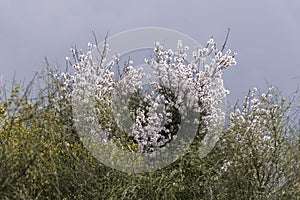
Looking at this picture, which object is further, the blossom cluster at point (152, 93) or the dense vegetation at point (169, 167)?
the blossom cluster at point (152, 93)

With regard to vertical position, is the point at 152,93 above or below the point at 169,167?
above

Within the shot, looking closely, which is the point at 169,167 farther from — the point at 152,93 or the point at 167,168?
the point at 152,93

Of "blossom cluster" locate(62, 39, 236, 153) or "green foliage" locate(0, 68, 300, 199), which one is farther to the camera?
"blossom cluster" locate(62, 39, 236, 153)

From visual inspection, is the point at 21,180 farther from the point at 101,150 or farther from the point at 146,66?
the point at 146,66

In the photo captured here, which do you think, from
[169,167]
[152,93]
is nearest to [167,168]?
[169,167]

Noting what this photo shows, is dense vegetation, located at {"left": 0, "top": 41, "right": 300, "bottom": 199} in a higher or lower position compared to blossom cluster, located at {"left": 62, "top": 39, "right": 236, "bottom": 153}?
lower

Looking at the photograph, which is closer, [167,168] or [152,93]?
[167,168]

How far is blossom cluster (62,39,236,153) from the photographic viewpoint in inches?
315

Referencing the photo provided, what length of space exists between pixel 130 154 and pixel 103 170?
Answer: 524mm

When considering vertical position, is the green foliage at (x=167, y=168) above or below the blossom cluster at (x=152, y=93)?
below

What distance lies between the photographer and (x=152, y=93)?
8852 mm

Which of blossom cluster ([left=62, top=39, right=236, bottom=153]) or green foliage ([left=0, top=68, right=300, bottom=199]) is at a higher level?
blossom cluster ([left=62, top=39, right=236, bottom=153])

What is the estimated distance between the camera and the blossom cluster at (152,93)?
315 inches

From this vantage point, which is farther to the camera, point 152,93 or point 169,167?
point 152,93
